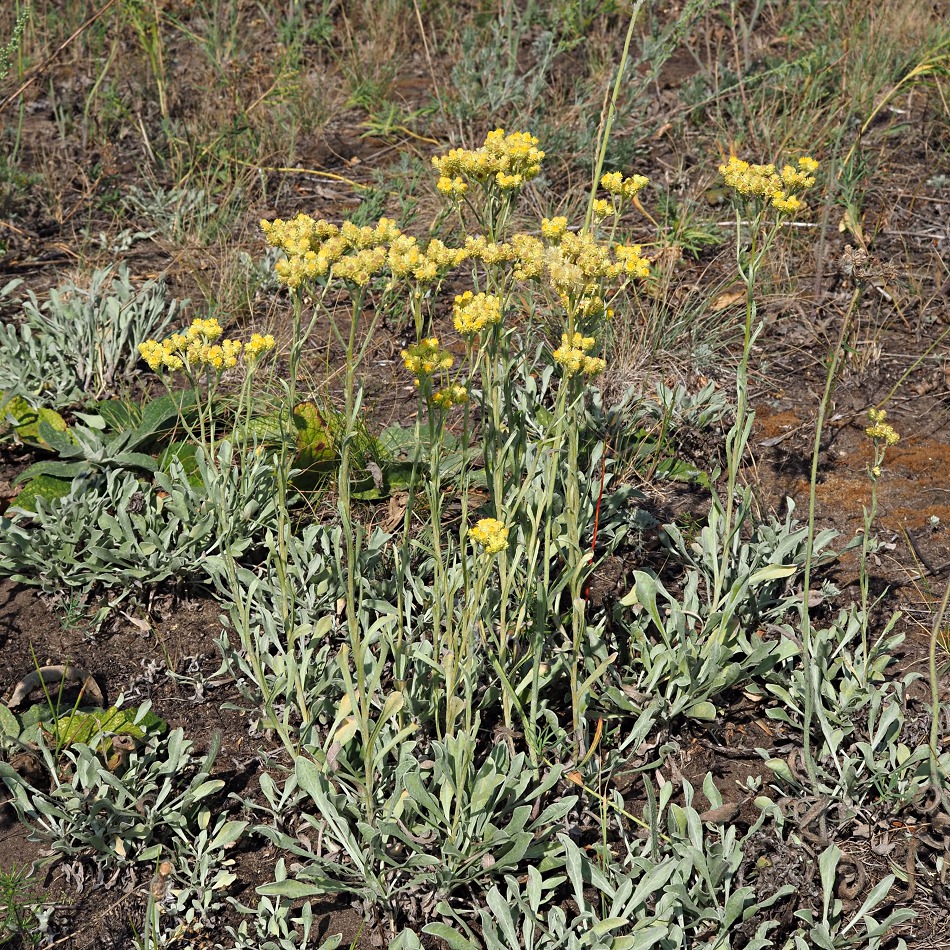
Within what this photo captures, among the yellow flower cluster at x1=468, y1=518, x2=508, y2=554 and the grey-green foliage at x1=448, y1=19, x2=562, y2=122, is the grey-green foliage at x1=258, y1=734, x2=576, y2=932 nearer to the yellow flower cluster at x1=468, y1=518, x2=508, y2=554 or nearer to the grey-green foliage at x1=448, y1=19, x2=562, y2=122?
the yellow flower cluster at x1=468, y1=518, x2=508, y2=554

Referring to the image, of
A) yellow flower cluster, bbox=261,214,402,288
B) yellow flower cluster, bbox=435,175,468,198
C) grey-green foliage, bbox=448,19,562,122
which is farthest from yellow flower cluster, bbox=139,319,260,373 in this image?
grey-green foliage, bbox=448,19,562,122

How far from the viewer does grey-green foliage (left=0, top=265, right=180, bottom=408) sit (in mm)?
3215

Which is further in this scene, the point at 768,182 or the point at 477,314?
the point at 768,182

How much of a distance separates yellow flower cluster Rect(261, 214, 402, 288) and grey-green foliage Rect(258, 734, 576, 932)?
35.4 inches

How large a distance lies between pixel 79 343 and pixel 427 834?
2.15 meters

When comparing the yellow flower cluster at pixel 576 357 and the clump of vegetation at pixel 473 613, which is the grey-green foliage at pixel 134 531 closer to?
the clump of vegetation at pixel 473 613

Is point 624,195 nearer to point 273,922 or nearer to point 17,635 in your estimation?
point 273,922

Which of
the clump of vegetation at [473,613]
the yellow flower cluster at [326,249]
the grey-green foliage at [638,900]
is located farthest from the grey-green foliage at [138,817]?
the yellow flower cluster at [326,249]

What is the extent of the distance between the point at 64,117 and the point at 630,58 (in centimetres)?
280

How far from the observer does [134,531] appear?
8.80 feet

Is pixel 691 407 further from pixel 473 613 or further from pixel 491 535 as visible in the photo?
pixel 491 535

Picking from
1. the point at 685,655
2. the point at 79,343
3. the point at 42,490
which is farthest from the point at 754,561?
the point at 79,343

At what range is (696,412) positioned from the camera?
10.3 ft

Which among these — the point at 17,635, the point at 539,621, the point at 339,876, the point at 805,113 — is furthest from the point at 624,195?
the point at 805,113
